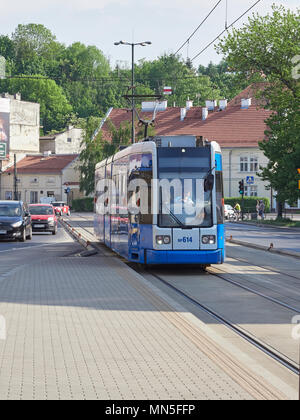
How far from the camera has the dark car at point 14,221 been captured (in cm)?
3356

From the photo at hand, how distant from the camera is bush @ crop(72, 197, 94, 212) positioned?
3619 inches

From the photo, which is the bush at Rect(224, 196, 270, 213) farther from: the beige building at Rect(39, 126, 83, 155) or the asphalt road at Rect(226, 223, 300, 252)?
the beige building at Rect(39, 126, 83, 155)

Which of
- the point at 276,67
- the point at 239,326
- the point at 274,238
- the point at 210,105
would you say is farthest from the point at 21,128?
the point at 239,326

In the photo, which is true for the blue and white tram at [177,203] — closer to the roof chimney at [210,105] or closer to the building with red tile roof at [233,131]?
the building with red tile roof at [233,131]

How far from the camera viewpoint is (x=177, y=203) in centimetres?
1909

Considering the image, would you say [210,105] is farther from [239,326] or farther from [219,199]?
[239,326]

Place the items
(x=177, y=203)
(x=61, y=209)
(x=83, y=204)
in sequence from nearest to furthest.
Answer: (x=177, y=203) < (x=61, y=209) < (x=83, y=204)

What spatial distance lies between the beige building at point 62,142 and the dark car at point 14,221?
8622cm

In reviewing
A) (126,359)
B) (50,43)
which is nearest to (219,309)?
(126,359)

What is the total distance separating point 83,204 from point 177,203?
2954 inches

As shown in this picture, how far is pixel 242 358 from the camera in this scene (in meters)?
8.58

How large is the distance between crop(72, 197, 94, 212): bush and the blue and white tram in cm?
7170

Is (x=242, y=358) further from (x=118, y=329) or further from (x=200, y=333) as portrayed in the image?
(x=118, y=329)

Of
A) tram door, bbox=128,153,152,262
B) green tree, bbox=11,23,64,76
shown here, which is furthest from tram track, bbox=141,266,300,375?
green tree, bbox=11,23,64,76
